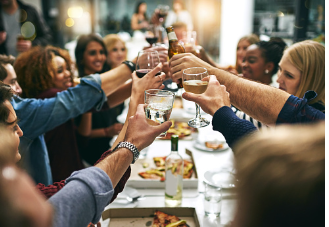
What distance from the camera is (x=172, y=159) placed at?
4.35ft

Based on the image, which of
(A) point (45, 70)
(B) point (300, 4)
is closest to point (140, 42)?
(B) point (300, 4)

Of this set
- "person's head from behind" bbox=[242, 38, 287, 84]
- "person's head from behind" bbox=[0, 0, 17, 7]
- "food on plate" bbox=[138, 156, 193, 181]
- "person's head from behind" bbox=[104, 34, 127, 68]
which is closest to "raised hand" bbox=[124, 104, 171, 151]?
"food on plate" bbox=[138, 156, 193, 181]

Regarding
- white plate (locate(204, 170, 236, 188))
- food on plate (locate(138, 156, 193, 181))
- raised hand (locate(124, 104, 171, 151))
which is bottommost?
food on plate (locate(138, 156, 193, 181))

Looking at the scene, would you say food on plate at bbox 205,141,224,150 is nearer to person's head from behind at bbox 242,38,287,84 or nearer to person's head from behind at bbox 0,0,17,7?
person's head from behind at bbox 242,38,287,84

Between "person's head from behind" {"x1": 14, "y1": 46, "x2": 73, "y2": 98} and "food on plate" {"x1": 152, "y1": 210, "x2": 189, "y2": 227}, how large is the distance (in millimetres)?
1326

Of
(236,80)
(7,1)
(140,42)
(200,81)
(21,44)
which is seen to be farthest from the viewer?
(140,42)

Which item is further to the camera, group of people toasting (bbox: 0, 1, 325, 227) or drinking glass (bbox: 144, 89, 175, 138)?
drinking glass (bbox: 144, 89, 175, 138)

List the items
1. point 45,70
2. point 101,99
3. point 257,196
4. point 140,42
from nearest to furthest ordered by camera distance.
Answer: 1. point 257,196
2. point 101,99
3. point 45,70
4. point 140,42

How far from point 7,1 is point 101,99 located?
2819mm

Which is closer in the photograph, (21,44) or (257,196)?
(257,196)

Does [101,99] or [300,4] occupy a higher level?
[300,4]

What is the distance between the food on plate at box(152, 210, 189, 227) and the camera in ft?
→ 3.85

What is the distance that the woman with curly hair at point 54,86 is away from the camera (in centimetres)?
190
